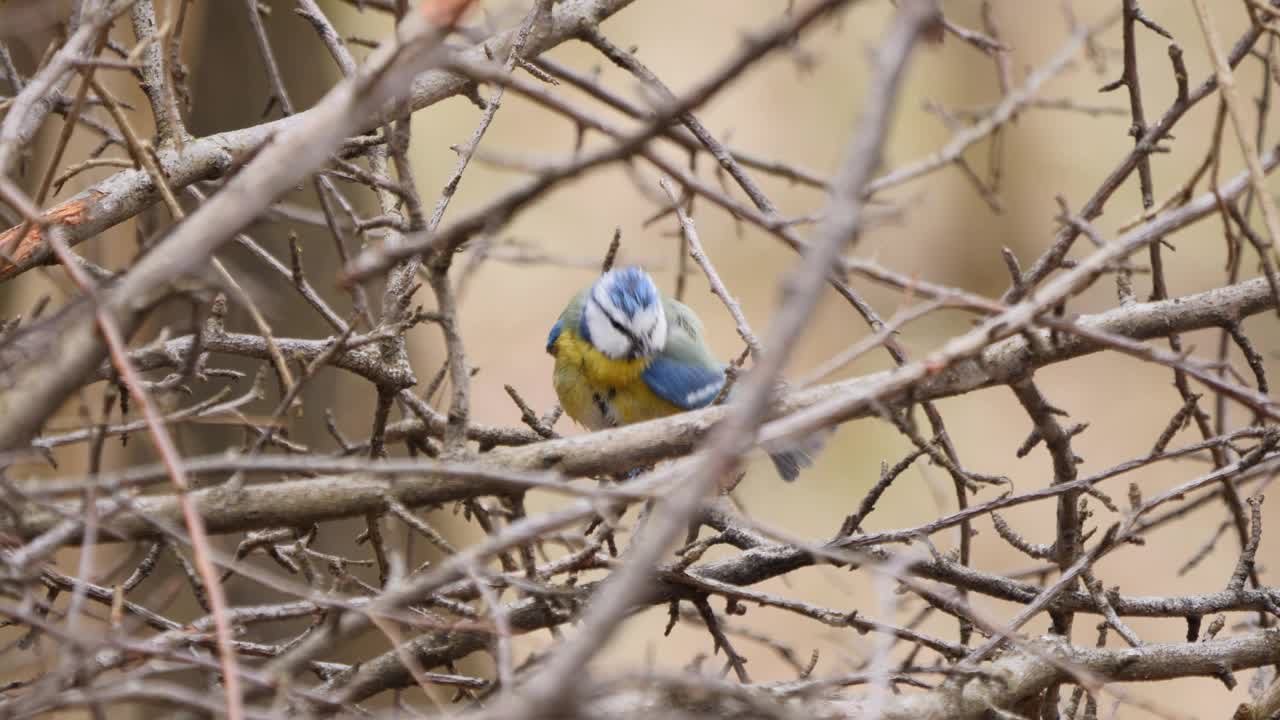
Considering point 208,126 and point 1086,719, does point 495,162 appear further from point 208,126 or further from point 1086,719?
point 208,126

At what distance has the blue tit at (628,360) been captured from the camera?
3637mm

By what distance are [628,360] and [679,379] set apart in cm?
16

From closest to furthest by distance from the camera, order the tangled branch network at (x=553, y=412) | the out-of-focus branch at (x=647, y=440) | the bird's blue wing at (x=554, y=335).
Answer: the tangled branch network at (x=553, y=412) < the out-of-focus branch at (x=647, y=440) < the bird's blue wing at (x=554, y=335)

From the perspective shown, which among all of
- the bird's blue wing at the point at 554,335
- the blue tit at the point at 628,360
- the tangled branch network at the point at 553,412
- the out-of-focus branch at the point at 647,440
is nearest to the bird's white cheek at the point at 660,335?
the blue tit at the point at 628,360

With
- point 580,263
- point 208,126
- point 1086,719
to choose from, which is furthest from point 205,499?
point 208,126

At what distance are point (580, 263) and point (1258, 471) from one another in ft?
3.08

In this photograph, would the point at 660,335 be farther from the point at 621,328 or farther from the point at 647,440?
the point at 647,440

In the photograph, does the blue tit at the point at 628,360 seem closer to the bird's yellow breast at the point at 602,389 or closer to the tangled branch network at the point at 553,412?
the bird's yellow breast at the point at 602,389

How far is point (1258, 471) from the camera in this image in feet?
5.50

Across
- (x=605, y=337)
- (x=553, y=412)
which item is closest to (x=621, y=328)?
(x=605, y=337)

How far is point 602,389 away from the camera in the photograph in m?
3.72

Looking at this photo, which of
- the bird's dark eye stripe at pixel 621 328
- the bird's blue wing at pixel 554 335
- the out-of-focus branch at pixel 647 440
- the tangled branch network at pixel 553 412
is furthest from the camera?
the bird's blue wing at pixel 554 335

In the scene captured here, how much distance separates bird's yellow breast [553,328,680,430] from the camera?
3676 mm

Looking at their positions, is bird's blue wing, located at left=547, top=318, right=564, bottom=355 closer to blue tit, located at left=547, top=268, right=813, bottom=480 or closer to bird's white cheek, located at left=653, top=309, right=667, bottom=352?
blue tit, located at left=547, top=268, right=813, bottom=480
